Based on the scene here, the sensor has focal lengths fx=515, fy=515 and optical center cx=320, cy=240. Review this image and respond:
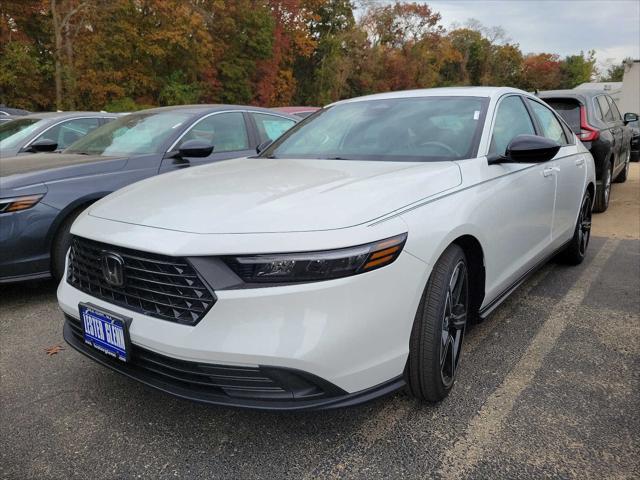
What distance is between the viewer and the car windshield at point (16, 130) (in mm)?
5712

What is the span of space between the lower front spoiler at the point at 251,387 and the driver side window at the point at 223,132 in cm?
301

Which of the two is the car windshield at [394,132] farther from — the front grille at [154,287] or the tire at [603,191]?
the tire at [603,191]

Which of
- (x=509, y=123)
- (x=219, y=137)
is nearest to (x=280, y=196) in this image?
(x=509, y=123)

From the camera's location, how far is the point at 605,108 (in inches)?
298

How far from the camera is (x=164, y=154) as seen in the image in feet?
14.3

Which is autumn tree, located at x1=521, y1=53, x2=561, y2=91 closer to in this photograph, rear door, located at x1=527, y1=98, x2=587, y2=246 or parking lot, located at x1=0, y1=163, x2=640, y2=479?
rear door, located at x1=527, y1=98, x2=587, y2=246

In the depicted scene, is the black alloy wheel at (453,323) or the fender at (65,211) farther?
the fender at (65,211)

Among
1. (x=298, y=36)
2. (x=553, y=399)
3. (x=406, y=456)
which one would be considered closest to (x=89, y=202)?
(x=406, y=456)

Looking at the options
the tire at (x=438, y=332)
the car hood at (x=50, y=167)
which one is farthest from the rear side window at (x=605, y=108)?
the car hood at (x=50, y=167)

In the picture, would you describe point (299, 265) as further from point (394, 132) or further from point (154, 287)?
point (394, 132)

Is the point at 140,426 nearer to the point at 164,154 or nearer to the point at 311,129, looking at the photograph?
the point at 311,129

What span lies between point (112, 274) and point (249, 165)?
119cm

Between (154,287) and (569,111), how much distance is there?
6521 mm

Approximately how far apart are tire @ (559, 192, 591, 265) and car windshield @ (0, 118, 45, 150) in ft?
18.7
